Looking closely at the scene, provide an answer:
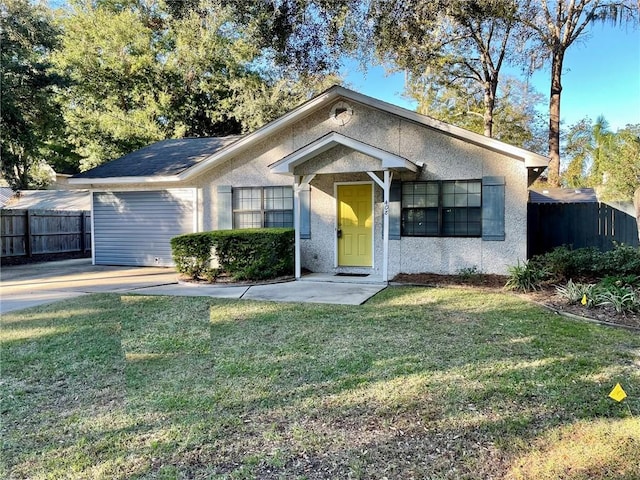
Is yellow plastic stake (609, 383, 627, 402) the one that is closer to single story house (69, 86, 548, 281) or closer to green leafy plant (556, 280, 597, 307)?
green leafy plant (556, 280, 597, 307)

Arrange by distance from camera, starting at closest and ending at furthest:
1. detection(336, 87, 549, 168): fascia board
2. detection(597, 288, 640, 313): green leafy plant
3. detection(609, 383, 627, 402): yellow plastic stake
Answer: detection(609, 383, 627, 402): yellow plastic stake, detection(597, 288, 640, 313): green leafy plant, detection(336, 87, 549, 168): fascia board

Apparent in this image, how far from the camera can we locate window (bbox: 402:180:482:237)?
9.75 meters

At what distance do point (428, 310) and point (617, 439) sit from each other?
3.89 meters

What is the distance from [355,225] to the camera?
428 inches

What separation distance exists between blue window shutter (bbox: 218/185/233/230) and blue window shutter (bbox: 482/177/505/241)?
635cm

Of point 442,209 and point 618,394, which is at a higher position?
point 442,209

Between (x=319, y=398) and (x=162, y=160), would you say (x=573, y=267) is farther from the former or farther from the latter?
(x=162, y=160)

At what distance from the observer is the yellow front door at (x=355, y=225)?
1078cm

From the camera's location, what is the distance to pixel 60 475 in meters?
2.68

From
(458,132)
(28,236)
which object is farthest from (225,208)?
(28,236)

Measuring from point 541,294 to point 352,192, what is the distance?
4.84 meters

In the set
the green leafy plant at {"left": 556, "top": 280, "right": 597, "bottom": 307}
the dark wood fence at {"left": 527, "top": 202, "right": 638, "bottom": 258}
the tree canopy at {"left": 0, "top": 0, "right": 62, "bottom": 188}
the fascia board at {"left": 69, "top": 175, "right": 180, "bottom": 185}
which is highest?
the tree canopy at {"left": 0, "top": 0, "right": 62, "bottom": 188}

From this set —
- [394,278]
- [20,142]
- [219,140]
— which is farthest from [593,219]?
[20,142]

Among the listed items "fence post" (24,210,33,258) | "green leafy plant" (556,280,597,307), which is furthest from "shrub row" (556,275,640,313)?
"fence post" (24,210,33,258)
